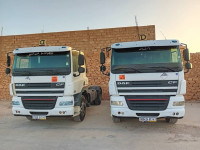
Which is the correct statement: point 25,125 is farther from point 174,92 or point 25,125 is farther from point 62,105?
point 174,92

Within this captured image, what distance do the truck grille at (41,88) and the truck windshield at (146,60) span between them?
165 centimetres

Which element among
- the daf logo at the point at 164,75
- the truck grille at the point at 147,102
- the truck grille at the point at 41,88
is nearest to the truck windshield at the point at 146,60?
the daf logo at the point at 164,75

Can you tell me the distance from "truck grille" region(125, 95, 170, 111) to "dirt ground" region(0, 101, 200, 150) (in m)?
0.72

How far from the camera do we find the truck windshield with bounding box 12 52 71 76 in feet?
17.8

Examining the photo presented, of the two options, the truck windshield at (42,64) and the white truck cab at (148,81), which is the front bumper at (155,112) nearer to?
the white truck cab at (148,81)

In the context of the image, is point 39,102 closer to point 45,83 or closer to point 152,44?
point 45,83

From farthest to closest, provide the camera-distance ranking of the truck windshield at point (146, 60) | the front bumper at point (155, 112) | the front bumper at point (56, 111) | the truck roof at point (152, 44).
Result: the front bumper at point (56, 111) → the truck roof at point (152, 44) → the truck windshield at point (146, 60) → the front bumper at point (155, 112)

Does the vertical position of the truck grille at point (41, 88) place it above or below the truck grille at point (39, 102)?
above

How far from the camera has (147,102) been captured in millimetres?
4941

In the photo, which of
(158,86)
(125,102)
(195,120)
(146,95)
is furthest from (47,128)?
(195,120)

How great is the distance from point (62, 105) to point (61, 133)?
79 cm

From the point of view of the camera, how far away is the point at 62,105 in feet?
17.6

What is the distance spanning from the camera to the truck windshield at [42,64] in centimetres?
543

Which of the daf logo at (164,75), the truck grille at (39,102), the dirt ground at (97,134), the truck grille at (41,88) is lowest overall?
the dirt ground at (97,134)
